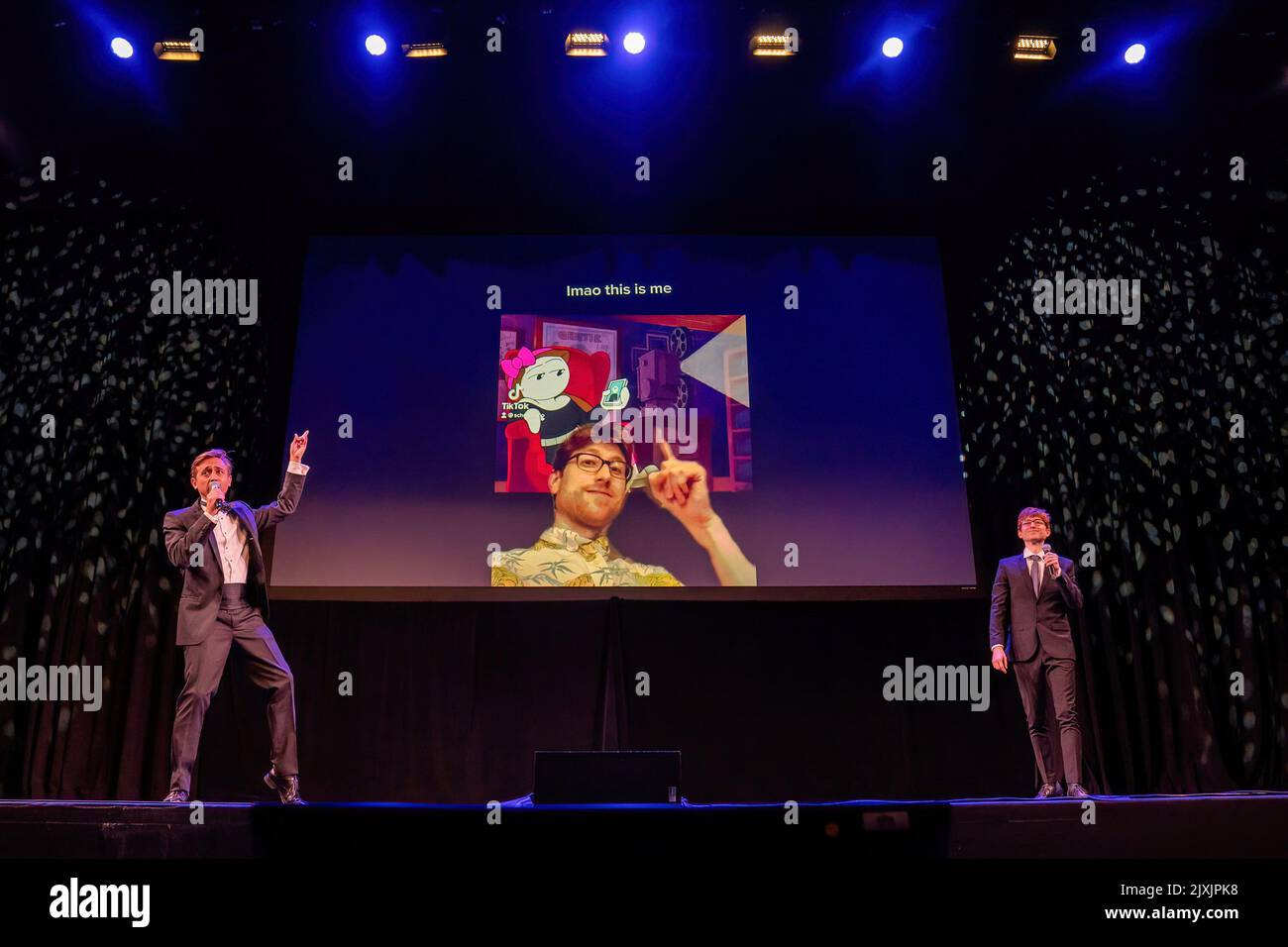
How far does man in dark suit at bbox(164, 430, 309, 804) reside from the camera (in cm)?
406

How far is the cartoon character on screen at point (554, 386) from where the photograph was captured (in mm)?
5539

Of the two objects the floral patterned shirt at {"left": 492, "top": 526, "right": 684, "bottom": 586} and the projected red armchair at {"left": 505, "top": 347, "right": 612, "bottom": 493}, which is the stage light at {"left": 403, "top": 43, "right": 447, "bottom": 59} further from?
the floral patterned shirt at {"left": 492, "top": 526, "right": 684, "bottom": 586}

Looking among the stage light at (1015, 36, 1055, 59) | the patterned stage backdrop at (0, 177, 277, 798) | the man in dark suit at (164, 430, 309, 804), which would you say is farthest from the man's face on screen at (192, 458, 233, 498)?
the stage light at (1015, 36, 1055, 59)

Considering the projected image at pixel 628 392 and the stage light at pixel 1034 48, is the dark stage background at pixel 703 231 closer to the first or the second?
the stage light at pixel 1034 48

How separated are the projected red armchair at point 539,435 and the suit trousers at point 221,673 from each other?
1.62m

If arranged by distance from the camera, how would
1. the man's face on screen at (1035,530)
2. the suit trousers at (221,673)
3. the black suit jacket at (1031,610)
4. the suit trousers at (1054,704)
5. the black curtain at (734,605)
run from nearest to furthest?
1. the suit trousers at (221,673)
2. the suit trousers at (1054,704)
3. the black suit jacket at (1031,610)
4. the man's face on screen at (1035,530)
5. the black curtain at (734,605)

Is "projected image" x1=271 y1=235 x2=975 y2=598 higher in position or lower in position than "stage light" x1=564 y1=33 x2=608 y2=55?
lower

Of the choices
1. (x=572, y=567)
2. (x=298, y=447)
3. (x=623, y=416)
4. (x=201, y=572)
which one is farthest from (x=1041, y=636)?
(x=201, y=572)

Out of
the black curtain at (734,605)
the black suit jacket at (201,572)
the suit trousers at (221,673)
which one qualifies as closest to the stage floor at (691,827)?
the suit trousers at (221,673)

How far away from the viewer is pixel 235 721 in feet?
17.0

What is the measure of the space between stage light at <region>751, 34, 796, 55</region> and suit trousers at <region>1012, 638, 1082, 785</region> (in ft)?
10.2
